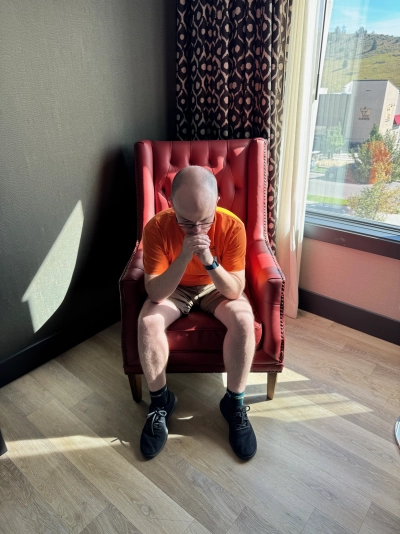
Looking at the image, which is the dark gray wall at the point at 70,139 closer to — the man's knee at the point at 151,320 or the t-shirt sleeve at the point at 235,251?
the man's knee at the point at 151,320

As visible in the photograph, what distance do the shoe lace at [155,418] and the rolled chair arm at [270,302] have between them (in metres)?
0.51

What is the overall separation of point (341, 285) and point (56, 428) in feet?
5.56

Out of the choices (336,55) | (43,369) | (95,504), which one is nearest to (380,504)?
(95,504)

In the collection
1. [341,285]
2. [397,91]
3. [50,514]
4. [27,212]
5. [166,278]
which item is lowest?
[50,514]

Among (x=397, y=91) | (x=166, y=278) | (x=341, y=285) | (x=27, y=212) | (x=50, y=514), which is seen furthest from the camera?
(x=341, y=285)

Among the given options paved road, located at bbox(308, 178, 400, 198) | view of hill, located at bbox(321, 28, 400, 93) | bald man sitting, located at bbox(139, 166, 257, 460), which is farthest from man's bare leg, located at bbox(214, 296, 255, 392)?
view of hill, located at bbox(321, 28, 400, 93)

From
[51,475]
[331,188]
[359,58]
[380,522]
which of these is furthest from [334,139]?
[51,475]

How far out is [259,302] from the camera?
1.56m

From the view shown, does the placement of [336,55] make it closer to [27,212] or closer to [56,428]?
[27,212]

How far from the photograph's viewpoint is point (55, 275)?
75.8 inches

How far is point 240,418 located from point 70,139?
1.49m

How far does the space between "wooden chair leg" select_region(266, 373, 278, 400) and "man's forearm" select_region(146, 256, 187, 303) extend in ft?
2.03

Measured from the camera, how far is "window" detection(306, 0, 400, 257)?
1874 millimetres

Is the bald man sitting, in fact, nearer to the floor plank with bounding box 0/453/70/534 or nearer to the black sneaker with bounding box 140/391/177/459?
the black sneaker with bounding box 140/391/177/459
